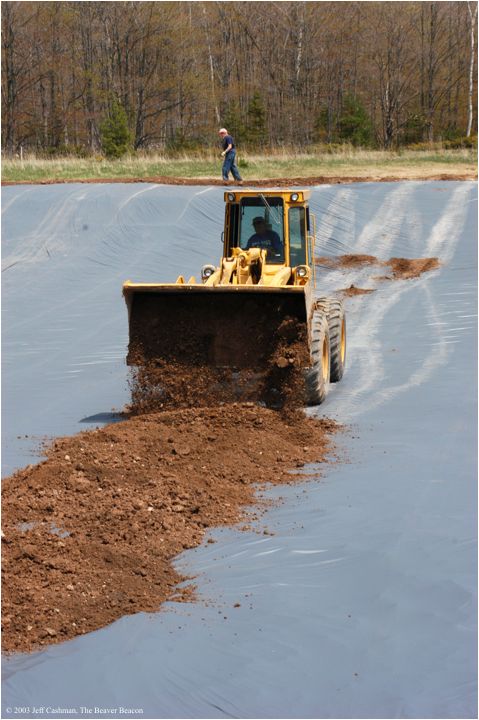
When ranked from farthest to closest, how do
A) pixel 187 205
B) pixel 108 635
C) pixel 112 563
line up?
pixel 187 205
pixel 112 563
pixel 108 635

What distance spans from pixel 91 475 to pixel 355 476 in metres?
2.28

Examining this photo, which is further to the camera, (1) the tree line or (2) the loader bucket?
(1) the tree line

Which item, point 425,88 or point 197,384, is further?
point 425,88

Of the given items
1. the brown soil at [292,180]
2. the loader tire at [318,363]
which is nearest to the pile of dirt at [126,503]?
the loader tire at [318,363]

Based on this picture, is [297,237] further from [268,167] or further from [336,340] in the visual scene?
[268,167]

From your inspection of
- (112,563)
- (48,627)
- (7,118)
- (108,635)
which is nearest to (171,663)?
(108,635)

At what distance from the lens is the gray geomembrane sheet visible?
4.82 metres

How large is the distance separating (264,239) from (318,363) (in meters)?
2.14

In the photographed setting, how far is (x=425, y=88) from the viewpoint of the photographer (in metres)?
53.6

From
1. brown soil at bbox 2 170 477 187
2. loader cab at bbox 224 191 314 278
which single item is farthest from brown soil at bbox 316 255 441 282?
loader cab at bbox 224 191 314 278

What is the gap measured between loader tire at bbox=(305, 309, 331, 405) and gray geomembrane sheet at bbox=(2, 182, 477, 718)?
249 mm

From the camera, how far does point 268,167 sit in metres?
29.2

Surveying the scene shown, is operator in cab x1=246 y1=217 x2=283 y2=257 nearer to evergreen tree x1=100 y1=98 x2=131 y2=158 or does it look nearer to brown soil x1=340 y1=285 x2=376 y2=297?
brown soil x1=340 y1=285 x2=376 y2=297

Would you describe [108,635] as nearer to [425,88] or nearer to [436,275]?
[436,275]
